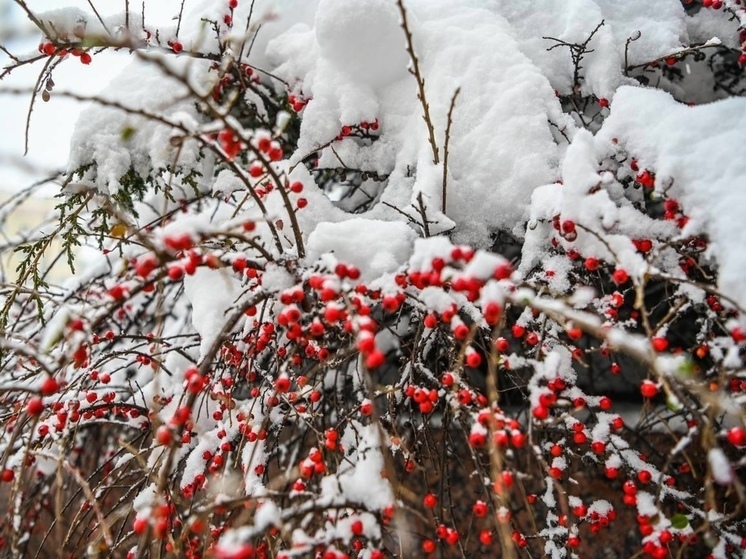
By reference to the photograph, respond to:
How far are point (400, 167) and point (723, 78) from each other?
1.55 meters

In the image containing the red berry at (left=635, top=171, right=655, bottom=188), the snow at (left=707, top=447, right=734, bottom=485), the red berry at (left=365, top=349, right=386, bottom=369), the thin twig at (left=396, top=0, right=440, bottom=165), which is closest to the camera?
the snow at (left=707, top=447, right=734, bottom=485)

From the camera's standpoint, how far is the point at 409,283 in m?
1.39

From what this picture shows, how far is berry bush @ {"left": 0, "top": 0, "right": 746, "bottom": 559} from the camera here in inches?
44.4

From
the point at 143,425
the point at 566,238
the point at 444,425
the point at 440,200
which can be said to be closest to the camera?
the point at 566,238

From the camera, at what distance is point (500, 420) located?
117 centimetres

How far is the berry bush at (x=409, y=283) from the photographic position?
1128 millimetres

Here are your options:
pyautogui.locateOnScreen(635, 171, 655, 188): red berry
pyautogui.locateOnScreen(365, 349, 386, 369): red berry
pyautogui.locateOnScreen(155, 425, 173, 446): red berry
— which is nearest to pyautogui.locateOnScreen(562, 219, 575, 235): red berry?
pyautogui.locateOnScreen(635, 171, 655, 188): red berry

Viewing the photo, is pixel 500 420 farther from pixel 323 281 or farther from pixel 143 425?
pixel 143 425

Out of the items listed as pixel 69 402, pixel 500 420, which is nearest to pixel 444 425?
pixel 500 420

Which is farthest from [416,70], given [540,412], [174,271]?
[540,412]

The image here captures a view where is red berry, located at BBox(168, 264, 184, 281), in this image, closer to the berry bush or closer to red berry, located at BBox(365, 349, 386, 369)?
the berry bush

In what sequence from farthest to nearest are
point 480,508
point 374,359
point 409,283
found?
point 409,283, point 480,508, point 374,359

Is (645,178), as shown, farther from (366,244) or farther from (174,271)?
(174,271)

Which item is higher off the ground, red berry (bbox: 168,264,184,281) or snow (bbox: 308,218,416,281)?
snow (bbox: 308,218,416,281)
